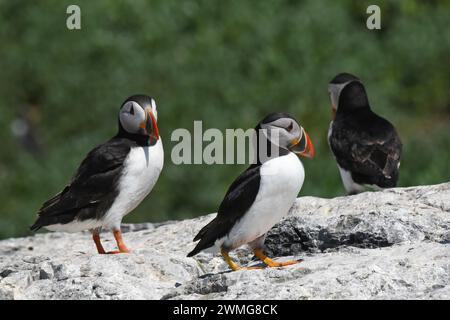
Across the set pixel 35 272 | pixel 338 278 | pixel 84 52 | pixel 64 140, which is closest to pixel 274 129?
pixel 338 278

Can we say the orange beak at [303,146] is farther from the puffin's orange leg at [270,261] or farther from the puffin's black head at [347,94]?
the puffin's black head at [347,94]

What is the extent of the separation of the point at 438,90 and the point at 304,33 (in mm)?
3304

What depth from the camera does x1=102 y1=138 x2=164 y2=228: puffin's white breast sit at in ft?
34.6

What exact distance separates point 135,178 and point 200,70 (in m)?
15.5

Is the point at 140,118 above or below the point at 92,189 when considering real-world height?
above

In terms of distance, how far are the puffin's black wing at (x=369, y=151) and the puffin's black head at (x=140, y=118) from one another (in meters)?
3.37

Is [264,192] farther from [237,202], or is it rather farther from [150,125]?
[150,125]

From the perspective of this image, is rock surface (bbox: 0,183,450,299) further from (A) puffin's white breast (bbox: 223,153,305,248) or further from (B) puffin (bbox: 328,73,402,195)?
(B) puffin (bbox: 328,73,402,195)

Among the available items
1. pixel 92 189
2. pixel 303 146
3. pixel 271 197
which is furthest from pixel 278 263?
pixel 92 189

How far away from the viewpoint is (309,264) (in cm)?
914

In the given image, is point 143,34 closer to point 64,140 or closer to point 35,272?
point 64,140

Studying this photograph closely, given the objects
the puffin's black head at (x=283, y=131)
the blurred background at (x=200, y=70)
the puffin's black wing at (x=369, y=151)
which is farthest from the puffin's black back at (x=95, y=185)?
the blurred background at (x=200, y=70)

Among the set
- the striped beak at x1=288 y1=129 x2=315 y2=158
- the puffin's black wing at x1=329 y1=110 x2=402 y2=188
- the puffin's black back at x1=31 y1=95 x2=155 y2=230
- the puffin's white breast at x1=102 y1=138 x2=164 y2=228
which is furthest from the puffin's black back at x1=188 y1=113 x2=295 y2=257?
the puffin's black wing at x1=329 y1=110 x2=402 y2=188

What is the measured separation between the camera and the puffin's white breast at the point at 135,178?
10.5 m
